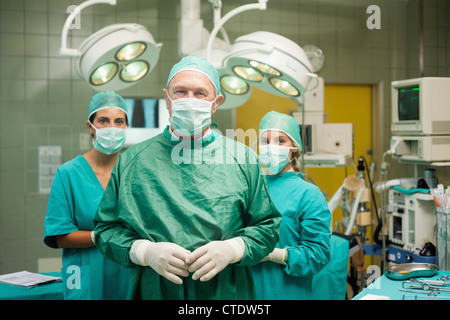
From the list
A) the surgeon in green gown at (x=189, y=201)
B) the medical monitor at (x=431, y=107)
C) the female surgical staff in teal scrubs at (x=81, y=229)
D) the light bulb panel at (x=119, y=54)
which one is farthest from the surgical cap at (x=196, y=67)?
the medical monitor at (x=431, y=107)

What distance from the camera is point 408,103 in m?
Result: 2.43

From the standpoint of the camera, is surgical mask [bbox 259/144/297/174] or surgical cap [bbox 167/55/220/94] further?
surgical mask [bbox 259/144/297/174]

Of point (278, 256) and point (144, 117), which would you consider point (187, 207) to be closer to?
point (278, 256)

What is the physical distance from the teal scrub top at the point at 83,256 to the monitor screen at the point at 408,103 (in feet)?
5.56

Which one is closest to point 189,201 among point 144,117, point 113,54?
point 113,54

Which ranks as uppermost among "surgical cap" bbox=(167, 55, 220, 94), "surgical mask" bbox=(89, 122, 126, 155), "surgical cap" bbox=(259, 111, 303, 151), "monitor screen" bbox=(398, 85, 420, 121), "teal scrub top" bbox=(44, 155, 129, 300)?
"monitor screen" bbox=(398, 85, 420, 121)

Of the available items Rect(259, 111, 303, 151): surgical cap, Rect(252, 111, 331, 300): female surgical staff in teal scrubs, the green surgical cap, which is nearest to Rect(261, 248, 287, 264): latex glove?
Rect(252, 111, 331, 300): female surgical staff in teal scrubs

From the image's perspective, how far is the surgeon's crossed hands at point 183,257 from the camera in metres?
0.94

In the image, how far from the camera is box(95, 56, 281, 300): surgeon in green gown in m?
1.02

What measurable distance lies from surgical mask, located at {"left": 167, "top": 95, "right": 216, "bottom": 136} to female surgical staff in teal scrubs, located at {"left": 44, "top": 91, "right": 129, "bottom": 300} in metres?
0.68

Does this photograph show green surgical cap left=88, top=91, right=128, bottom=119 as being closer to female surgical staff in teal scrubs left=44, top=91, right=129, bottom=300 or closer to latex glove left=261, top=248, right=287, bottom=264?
female surgical staff in teal scrubs left=44, top=91, right=129, bottom=300

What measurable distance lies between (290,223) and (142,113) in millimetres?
2045

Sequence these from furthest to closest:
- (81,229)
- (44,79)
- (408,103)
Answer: (44,79)
(408,103)
(81,229)

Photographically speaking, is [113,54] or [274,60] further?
[113,54]
